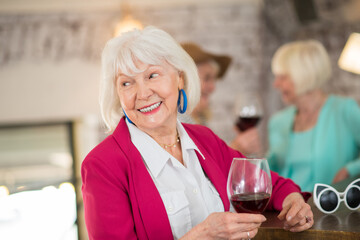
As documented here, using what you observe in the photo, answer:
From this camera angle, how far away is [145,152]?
1377 millimetres

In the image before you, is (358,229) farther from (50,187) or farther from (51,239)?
(50,187)

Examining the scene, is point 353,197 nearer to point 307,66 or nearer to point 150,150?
point 150,150

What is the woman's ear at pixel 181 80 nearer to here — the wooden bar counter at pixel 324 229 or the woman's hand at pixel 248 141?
the wooden bar counter at pixel 324 229

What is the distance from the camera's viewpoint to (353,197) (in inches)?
54.7

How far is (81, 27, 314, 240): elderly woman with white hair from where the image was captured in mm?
1191

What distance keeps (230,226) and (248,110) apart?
1.44 metres

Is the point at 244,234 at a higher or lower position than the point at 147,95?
lower

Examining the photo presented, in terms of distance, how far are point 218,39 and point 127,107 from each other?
3.31m

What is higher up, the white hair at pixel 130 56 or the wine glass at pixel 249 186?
the white hair at pixel 130 56

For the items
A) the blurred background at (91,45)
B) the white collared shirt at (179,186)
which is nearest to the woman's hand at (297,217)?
the white collared shirt at (179,186)

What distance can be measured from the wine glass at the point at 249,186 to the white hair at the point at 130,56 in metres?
0.47

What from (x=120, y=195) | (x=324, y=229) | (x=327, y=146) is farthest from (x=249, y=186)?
(x=327, y=146)

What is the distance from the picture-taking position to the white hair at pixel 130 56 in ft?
4.52

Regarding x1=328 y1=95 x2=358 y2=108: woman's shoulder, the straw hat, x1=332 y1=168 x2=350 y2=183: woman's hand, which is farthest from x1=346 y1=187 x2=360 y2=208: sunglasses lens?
the straw hat
